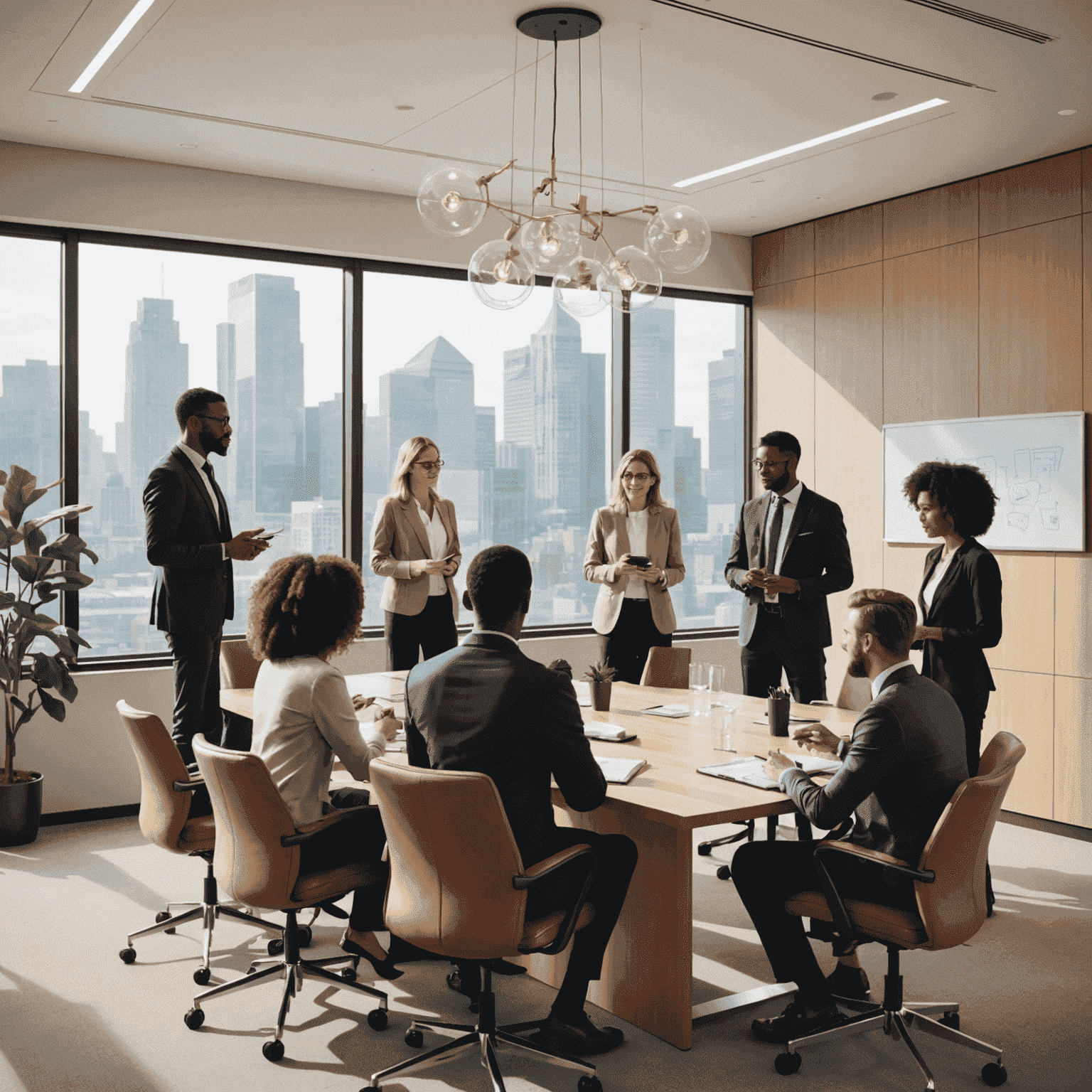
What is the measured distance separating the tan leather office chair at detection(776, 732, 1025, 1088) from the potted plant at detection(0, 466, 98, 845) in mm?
3763

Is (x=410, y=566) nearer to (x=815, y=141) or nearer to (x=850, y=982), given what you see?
(x=850, y=982)

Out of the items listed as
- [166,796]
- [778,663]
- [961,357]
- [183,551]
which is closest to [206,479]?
[183,551]

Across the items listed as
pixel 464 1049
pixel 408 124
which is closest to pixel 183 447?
pixel 408 124

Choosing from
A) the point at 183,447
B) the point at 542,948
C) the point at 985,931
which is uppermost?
the point at 183,447

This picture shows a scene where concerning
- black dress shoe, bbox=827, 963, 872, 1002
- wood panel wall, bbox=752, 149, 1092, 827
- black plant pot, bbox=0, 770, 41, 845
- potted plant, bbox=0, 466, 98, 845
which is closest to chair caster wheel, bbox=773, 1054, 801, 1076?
black dress shoe, bbox=827, 963, 872, 1002

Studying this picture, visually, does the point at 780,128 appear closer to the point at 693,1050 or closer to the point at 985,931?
the point at 985,931

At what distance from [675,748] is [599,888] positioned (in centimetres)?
70

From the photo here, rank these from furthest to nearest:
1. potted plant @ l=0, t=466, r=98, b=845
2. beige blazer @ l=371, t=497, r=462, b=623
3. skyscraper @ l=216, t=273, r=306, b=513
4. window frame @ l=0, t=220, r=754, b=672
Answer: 1. skyscraper @ l=216, t=273, r=306, b=513
2. window frame @ l=0, t=220, r=754, b=672
3. beige blazer @ l=371, t=497, r=462, b=623
4. potted plant @ l=0, t=466, r=98, b=845

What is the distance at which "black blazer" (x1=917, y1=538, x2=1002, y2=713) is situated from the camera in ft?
14.3

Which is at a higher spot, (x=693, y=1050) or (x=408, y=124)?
(x=408, y=124)

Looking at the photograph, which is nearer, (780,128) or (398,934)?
(398,934)

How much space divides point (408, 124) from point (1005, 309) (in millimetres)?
3336

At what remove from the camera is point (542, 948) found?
286 cm

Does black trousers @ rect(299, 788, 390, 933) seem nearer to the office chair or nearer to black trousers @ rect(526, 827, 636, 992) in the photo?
black trousers @ rect(526, 827, 636, 992)
